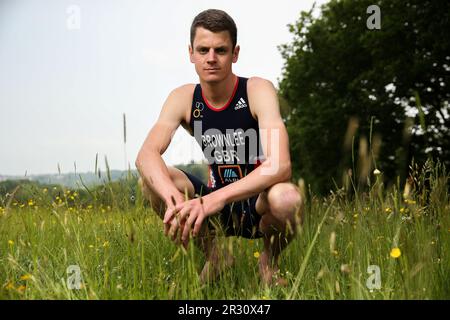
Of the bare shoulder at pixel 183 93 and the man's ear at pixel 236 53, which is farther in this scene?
the bare shoulder at pixel 183 93

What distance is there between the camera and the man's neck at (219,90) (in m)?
3.37

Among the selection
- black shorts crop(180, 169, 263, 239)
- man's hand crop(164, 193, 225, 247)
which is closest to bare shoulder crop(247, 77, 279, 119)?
black shorts crop(180, 169, 263, 239)

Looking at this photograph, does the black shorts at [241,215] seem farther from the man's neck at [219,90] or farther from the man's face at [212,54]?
the man's face at [212,54]

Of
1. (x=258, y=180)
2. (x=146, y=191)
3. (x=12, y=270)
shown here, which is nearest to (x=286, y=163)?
(x=258, y=180)

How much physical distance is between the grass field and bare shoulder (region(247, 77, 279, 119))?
675 mm

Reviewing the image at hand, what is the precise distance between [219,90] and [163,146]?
20.6 inches

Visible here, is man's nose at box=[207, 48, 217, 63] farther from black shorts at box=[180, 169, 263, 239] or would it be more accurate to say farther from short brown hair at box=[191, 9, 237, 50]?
black shorts at box=[180, 169, 263, 239]

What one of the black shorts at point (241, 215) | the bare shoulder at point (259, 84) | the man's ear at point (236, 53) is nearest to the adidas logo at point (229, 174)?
the black shorts at point (241, 215)

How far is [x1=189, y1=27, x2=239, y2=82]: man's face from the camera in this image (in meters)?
3.17

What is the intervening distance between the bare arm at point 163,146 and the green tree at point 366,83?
37.6 ft

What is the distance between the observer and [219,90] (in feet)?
11.2

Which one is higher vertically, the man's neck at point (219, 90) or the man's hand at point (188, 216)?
the man's neck at point (219, 90)

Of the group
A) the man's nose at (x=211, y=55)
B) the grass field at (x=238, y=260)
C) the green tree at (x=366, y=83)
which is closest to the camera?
the grass field at (x=238, y=260)
